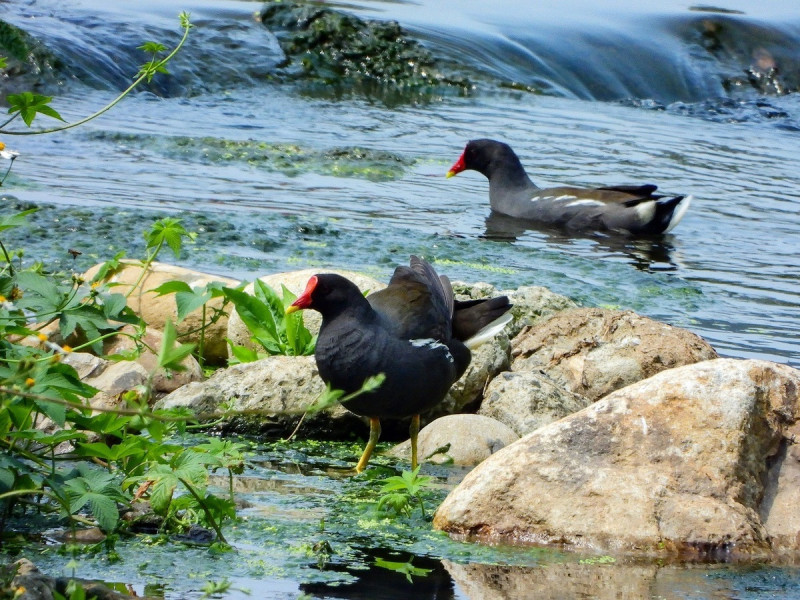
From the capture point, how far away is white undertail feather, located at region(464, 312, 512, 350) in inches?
235

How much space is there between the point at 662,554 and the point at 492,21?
57.0 ft

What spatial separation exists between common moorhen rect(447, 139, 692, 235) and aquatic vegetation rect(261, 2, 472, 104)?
5737 mm

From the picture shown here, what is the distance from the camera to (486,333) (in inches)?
236

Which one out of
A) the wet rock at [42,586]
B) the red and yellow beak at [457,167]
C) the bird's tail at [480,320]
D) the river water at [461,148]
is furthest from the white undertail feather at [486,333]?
the red and yellow beak at [457,167]

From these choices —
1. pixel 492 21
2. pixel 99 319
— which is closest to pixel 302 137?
pixel 492 21

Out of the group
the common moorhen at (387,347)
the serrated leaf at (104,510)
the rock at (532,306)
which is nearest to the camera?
the serrated leaf at (104,510)

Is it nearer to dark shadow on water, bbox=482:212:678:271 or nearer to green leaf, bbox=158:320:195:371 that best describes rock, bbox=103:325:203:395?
green leaf, bbox=158:320:195:371

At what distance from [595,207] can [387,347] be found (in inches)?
255

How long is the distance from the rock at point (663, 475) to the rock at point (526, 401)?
4.17ft

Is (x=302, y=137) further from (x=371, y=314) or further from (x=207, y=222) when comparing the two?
(x=371, y=314)

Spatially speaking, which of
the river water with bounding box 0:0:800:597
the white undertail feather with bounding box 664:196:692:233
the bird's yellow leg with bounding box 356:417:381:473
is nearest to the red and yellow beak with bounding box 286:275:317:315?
the bird's yellow leg with bounding box 356:417:381:473

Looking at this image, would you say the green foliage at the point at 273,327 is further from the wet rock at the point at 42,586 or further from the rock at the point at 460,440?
the wet rock at the point at 42,586

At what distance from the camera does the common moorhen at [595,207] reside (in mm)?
11219

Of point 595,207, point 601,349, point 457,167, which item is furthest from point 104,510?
point 457,167
